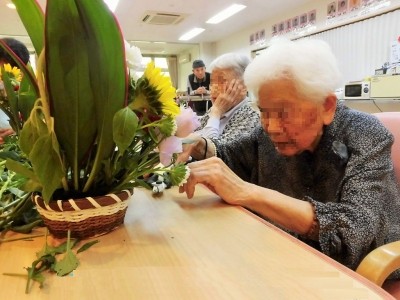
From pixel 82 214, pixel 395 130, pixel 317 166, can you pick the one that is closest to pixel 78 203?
pixel 82 214

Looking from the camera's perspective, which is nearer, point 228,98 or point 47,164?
point 47,164

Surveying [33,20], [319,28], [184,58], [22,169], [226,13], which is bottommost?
[22,169]

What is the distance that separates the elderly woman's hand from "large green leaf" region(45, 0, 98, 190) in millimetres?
327

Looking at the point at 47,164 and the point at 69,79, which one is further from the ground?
the point at 69,79

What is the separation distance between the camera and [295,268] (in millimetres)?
488

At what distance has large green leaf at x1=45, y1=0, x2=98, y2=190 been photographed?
1.56 feet

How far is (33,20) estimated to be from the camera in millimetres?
522

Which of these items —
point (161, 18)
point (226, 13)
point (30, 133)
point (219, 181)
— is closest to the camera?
point (30, 133)

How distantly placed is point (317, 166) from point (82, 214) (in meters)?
0.66

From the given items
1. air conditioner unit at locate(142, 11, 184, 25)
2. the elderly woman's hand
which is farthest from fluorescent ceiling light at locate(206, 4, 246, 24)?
the elderly woman's hand

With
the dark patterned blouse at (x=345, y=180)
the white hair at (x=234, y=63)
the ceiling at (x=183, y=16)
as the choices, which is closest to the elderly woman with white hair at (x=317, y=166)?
the dark patterned blouse at (x=345, y=180)

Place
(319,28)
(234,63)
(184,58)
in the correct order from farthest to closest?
1. (184,58)
2. (319,28)
3. (234,63)

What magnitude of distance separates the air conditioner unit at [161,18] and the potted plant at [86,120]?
20.6 feet

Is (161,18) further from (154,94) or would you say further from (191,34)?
(154,94)
